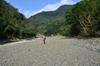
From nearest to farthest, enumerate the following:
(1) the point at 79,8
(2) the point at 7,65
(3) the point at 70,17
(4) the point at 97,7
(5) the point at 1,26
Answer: (2) the point at 7,65 < (4) the point at 97,7 < (5) the point at 1,26 < (1) the point at 79,8 < (3) the point at 70,17

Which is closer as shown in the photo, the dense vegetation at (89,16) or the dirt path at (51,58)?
the dirt path at (51,58)

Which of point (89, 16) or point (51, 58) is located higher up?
point (89, 16)

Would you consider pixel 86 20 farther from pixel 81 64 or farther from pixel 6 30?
pixel 81 64

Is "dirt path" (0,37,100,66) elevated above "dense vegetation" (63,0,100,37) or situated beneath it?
situated beneath

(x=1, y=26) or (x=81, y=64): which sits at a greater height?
A: (x=1, y=26)

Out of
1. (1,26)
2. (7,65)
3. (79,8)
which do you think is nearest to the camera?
(7,65)

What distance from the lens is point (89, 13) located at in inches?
3159

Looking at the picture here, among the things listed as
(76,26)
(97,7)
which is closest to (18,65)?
(97,7)

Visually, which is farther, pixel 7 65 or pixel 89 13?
pixel 89 13

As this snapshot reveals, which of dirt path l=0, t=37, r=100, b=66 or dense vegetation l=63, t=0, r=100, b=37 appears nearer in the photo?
dirt path l=0, t=37, r=100, b=66

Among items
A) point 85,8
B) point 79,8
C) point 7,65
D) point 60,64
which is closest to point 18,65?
point 7,65

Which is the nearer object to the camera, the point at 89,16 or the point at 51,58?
the point at 51,58

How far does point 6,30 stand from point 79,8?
25432 mm

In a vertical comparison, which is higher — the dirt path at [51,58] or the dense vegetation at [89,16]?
the dense vegetation at [89,16]
